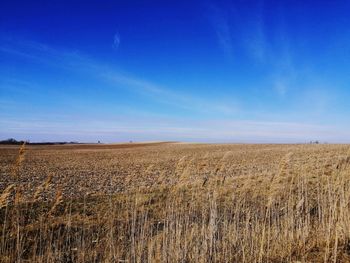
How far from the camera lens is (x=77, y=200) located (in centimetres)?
1175

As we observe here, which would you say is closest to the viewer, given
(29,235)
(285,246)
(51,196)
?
(285,246)

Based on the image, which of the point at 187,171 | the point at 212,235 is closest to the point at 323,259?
the point at 212,235

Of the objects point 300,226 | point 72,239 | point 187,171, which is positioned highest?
point 187,171

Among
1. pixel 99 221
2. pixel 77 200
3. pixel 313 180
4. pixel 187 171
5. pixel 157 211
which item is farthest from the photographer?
pixel 313 180

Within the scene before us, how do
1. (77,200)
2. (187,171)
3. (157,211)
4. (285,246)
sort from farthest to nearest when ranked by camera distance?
(77,200) < (157,211) < (187,171) < (285,246)

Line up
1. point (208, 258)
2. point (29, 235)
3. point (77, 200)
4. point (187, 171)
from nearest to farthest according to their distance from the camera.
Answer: point (208, 258) → point (187, 171) → point (29, 235) → point (77, 200)

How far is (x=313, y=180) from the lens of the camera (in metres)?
14.0

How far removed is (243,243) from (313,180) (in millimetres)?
9216

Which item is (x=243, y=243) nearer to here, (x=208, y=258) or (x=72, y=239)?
(x=208, y=258)

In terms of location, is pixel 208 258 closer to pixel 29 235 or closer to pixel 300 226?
pixel 300 226

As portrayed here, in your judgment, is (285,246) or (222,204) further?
(222,204)

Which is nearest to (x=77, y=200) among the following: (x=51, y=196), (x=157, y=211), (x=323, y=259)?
(x=51, y=196)

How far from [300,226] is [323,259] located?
0.81 metres

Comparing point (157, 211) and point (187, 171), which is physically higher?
point (187, 171)
